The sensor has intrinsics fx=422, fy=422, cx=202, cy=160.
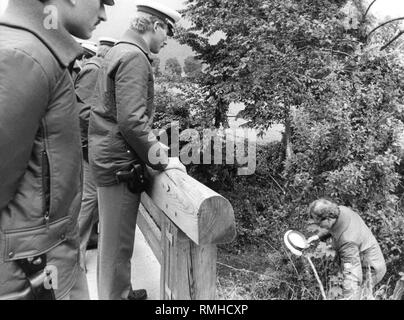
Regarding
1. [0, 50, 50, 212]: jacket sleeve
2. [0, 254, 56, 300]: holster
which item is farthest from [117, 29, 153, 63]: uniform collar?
[0, 254, 56, 300]: holster

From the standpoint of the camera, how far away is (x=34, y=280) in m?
1.37

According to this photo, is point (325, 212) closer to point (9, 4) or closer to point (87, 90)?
point (87, 90)

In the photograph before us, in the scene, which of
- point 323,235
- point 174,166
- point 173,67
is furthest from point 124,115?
point 173,67

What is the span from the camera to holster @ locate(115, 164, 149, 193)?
2.34 meters

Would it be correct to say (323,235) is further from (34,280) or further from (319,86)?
(34,280)

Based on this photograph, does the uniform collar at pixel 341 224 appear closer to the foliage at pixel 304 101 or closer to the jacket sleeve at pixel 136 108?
the foliage at pixel 304 101

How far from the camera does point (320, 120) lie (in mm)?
5930

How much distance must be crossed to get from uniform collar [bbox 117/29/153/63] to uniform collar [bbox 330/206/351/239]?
10.1 feet

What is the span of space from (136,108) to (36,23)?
86 cm

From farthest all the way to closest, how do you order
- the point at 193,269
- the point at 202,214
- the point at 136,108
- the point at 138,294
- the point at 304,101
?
the point at 304,101 → the point at 138,294 → the point at 136,108 → the point at 193,269 → the point at 202,214

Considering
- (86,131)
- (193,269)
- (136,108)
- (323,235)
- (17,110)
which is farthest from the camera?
(323,235)

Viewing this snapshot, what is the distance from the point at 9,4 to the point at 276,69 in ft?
19.0

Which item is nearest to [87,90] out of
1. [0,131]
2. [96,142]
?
[96,142]

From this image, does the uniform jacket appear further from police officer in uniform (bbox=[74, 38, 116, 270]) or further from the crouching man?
police officer in uniform (bbox=[74, 38, 116, 270])
